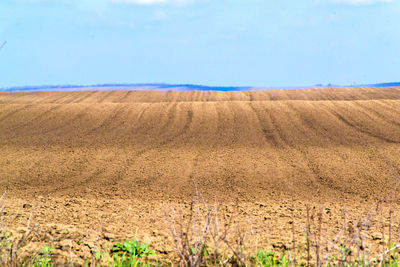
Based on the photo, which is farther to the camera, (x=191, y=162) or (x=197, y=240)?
(x=191, y=162)

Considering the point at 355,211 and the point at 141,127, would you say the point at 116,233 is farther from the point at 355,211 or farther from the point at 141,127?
the point at 141,127

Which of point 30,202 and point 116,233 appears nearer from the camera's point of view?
point 116,233

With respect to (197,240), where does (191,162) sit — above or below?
below

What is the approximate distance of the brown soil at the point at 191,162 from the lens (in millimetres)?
5832

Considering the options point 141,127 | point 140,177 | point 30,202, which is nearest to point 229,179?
point 140,177

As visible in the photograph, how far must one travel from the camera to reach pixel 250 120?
1314cm

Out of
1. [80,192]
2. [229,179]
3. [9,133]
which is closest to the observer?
[80,192]

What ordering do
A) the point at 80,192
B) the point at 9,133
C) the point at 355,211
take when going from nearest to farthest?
the point at 355,211
the point at 80,192
the point at 9,133

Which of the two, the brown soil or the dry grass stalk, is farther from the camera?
the brown soil

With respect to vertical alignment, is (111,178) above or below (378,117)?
below

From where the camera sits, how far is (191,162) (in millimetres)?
8867

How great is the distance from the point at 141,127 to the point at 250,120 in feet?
12.6

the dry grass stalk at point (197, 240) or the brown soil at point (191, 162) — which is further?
the brown soil at point (191, 162)

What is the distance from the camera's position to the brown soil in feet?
19.1
